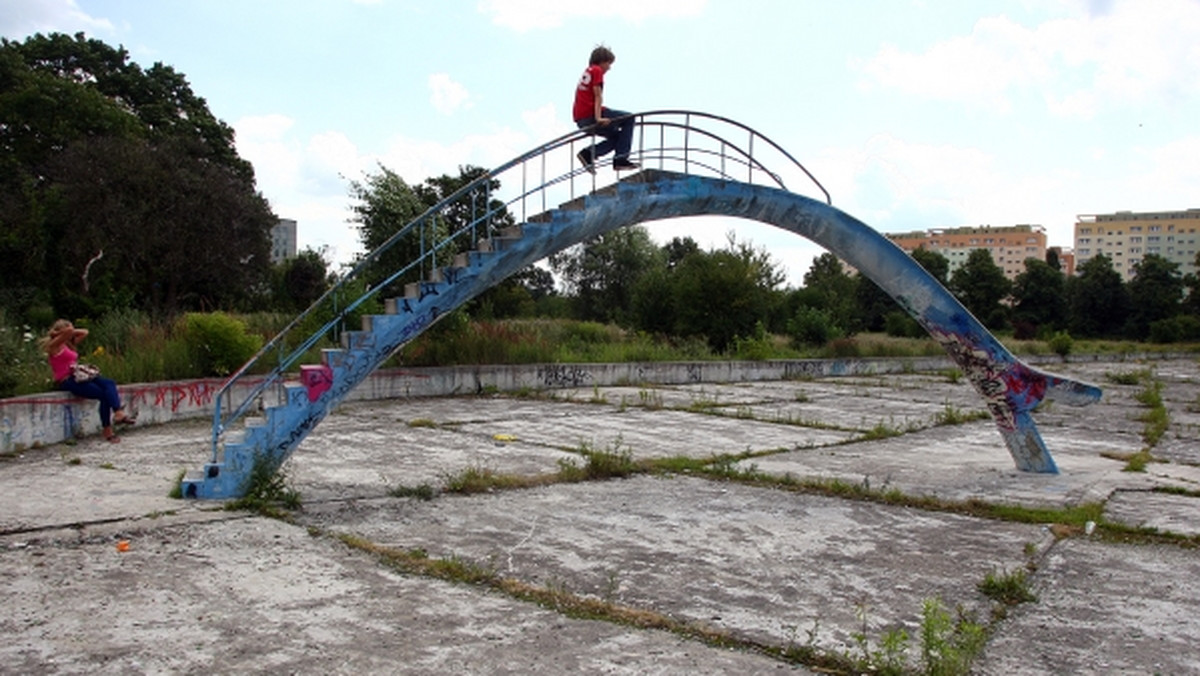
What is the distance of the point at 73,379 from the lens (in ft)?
31.7

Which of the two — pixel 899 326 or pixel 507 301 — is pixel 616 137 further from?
pixel 899 326

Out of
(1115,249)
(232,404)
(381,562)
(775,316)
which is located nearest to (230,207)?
(232,404)

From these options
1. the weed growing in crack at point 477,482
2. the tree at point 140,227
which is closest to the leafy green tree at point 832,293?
the weed growing in crack at point 477,482

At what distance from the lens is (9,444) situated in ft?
29.5

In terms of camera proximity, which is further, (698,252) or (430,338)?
(698,252)

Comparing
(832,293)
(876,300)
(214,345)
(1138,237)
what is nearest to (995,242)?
(1138,237)

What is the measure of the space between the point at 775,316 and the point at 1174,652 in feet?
113

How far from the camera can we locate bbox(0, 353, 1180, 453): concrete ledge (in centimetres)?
938

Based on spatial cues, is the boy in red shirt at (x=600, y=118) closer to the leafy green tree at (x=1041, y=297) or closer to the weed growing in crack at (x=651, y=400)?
the weed growing in crack at (x=651, y=400)

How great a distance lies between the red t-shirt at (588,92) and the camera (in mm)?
7863

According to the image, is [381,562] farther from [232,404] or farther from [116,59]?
[116,59]

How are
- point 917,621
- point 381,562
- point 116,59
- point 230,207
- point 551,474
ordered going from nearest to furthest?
1. point 917,621
2. point 381,562
3. point 551,474
4. point 230,207
5. point 116,59

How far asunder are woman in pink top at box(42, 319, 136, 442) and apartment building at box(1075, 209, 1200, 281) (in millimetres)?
154871

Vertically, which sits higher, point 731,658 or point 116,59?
point 116,59
